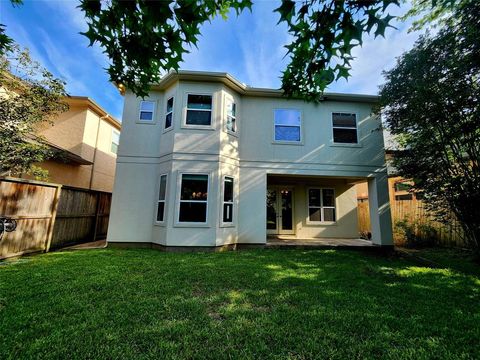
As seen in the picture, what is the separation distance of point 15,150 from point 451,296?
11.4 m

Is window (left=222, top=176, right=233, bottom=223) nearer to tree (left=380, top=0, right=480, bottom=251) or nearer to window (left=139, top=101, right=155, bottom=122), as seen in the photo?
window (left=139, top=101, right=155, bottom=122)

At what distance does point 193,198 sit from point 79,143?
24.9ft

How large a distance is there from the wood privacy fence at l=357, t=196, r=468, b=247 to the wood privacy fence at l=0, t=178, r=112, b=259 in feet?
43.2

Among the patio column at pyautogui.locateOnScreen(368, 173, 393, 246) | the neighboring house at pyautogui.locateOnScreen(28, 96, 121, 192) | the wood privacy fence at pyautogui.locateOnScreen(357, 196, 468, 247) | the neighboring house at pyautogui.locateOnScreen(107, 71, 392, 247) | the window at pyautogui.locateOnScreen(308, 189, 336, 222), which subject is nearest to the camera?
the neighboring house at pyautogui.locateOnScreen(107, 71, 392, 247)

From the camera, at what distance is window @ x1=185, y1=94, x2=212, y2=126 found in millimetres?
8445

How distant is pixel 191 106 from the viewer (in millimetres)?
8492

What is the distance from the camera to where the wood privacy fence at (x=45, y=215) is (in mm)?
6102

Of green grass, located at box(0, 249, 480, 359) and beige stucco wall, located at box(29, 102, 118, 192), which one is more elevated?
beige stucco wall, located at box(29, 102, 118, 192)

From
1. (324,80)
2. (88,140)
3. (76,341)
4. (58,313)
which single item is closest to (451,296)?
(324,80)

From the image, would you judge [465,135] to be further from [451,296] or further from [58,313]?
[58,313]

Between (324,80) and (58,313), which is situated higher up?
(324,80)

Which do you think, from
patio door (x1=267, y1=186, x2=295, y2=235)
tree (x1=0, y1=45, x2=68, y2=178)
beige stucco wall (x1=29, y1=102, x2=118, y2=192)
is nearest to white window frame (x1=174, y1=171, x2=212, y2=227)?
patio door (x1=267, y1=186, x2=295, y2=235)

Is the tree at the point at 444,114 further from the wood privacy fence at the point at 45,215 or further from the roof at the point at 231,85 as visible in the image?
the wood privacy fence at the point at 45,215

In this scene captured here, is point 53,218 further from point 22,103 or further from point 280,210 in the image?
point 280,210
